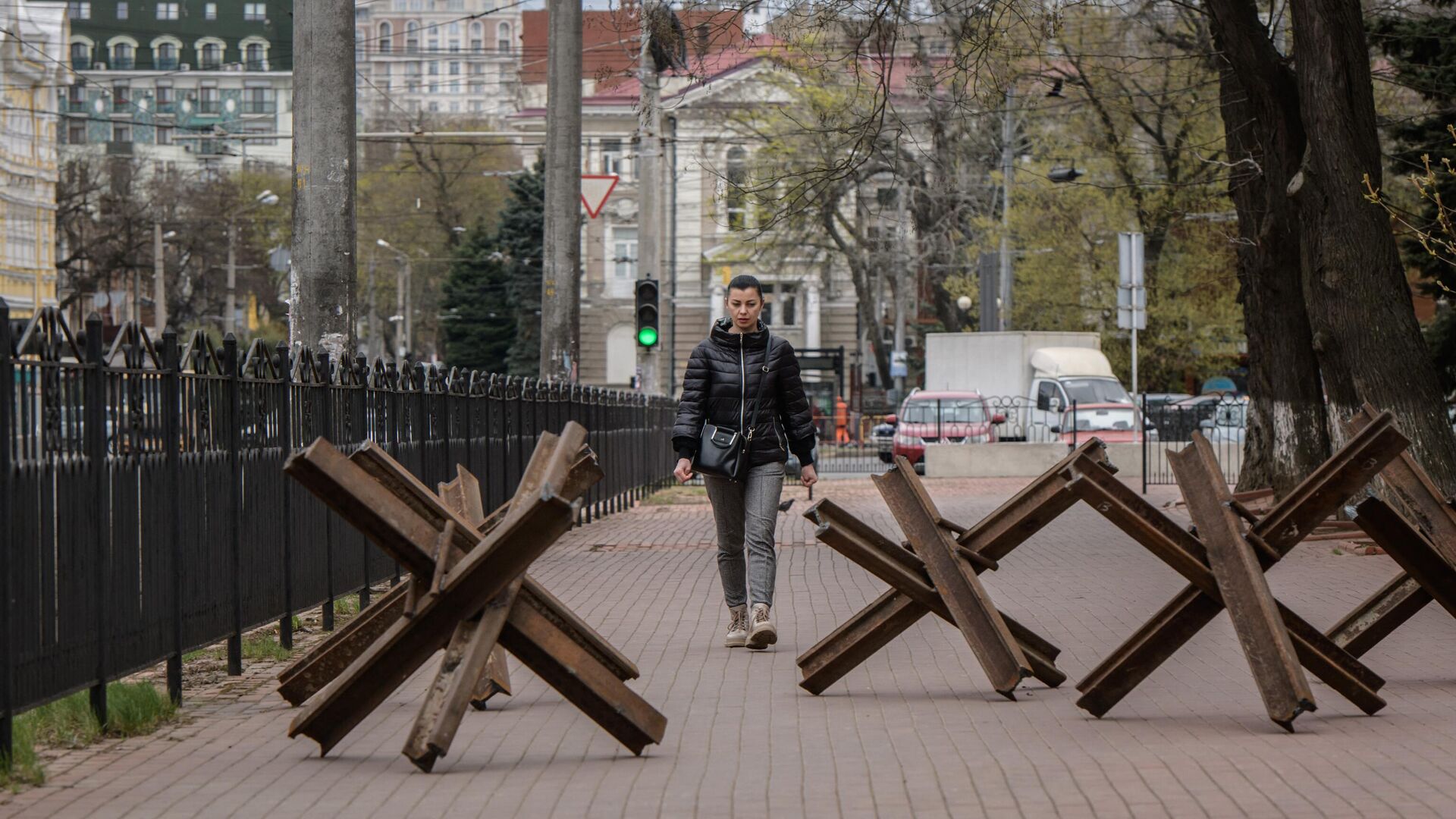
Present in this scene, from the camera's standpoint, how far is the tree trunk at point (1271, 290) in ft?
62.8

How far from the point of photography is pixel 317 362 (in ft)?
36.4

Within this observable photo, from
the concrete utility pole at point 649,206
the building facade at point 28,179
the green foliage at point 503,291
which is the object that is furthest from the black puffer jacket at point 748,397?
the green foliage at point 503,291

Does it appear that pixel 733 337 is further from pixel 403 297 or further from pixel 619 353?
pixel 403 297

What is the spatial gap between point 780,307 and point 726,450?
70.8 meters

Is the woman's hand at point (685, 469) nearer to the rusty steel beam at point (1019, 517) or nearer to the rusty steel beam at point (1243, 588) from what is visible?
the rusty steel beam at point (1019, 517)

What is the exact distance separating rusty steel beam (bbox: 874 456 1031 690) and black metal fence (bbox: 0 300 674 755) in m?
2.86

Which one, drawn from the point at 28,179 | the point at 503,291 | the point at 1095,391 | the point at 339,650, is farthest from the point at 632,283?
the point at 339,650

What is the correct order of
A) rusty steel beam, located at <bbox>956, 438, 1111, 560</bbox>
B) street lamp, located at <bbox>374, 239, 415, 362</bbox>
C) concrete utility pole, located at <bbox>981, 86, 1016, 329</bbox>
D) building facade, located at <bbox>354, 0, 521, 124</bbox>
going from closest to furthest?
rusty steel beam, located at <bbox>956, 438, 1111, 560</bbox> → concrete utility pole, located at <bbox>981, 86, 1016, 329</bbox> → street lamp, located at <bbox>374, 239, 415, 362</bbox> → building facade, located at <bbox>354, 0, 521, 124</bbox>

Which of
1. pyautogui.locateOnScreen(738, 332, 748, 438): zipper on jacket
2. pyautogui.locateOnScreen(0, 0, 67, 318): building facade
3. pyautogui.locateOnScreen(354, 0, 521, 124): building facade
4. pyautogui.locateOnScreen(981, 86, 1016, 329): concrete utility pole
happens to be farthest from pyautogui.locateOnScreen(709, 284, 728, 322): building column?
pyautogui.locateOnScreen(354, 0, 521, 124): building facade

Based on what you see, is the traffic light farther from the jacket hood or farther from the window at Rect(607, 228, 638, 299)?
the window at Rect(607, 228, 638, 299)

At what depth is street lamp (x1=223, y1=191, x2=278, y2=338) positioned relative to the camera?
74000 millimetres

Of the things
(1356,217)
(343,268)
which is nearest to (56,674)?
(343,268)

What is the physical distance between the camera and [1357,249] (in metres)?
16.7

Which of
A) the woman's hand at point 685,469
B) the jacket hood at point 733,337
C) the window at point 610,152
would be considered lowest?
the woman's hand at point 685,469
